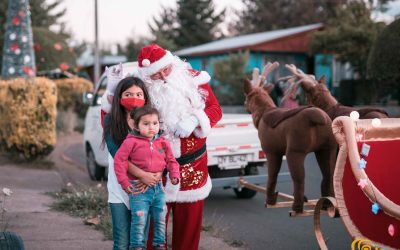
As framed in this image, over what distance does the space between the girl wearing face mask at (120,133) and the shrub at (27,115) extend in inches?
286

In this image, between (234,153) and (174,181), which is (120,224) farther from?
(234,153)

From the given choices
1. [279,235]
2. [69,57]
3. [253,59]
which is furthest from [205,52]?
[279,235]

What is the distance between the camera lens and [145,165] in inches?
159

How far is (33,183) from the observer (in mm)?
9695

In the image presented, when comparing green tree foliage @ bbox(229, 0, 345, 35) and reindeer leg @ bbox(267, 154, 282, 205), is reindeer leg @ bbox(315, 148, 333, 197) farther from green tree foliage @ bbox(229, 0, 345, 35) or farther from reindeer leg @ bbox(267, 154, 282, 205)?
green tree foliage @ bbox(229, 0, 345, 35)

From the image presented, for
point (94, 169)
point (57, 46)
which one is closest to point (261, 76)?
point (94, 169)

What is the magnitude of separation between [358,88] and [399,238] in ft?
75.2

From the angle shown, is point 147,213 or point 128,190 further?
point 147,213

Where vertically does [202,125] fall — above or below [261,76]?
below

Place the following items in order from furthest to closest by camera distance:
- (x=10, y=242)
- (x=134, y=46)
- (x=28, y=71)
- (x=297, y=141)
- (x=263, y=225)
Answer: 1. (x=134, y=46)
2. (x=28, y=71)
3. (x=263, y=225)
4. (x=297, y=141)
5. (x=10, y=242)

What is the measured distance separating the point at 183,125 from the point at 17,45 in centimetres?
1061

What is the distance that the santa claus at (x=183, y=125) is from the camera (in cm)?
450

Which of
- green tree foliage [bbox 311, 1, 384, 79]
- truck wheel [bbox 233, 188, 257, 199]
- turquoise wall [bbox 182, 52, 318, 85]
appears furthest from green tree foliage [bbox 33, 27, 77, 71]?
truck wheel [bbox 233, 188, 257, 199]

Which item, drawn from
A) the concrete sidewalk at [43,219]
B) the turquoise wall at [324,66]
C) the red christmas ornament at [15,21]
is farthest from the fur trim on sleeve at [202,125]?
the turquoise wall at [324,66]
